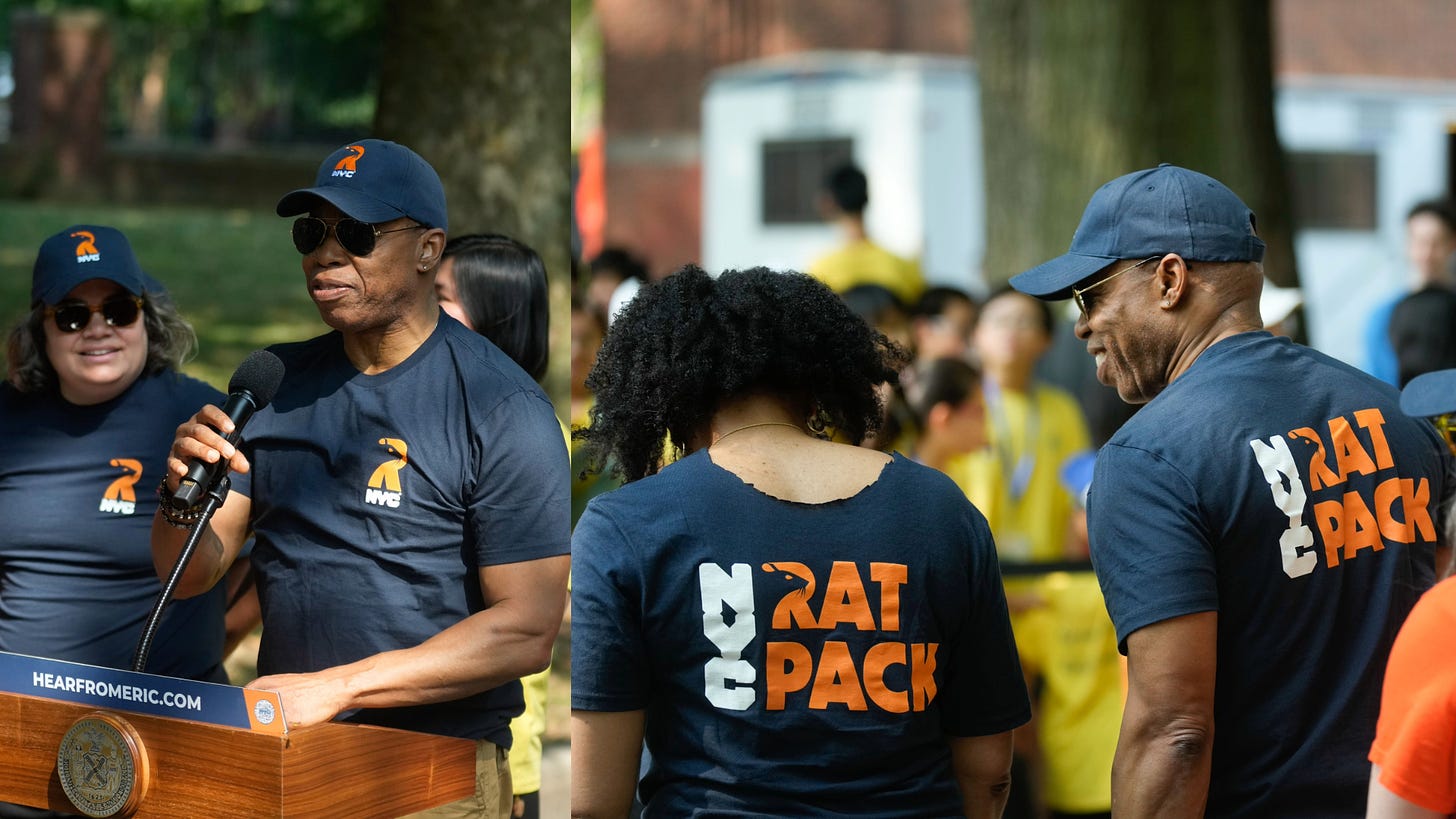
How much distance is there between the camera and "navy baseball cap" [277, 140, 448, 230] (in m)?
2.96

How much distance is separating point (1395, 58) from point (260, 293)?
Answer: 71.6 ft

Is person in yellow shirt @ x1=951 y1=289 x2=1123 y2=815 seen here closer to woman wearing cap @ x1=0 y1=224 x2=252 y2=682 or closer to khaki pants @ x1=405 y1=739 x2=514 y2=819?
khaki pants @ x1=405 y1=739 x2=514 y2=819

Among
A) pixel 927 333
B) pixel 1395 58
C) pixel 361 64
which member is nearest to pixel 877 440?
pixel 927 333

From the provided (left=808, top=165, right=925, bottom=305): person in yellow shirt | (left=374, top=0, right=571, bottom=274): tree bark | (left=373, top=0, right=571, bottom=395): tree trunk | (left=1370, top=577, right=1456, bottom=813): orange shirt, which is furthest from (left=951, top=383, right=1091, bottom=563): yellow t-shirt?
(left=1370, top=577, right=1456, bottom=813): orange shirt

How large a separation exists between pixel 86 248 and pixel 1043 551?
133 inches

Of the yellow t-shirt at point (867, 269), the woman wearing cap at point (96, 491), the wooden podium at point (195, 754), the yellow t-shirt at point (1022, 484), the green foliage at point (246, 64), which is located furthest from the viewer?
the green foliage at point (246, 64)

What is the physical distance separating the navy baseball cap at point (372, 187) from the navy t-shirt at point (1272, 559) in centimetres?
133

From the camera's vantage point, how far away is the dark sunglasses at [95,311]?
3598mm

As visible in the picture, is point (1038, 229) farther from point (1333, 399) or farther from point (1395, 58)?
point (1395, 58)

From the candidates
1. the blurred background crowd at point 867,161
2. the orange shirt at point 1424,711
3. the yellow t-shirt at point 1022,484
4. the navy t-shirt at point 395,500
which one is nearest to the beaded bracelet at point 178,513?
the navy t-shirt at point 395,500

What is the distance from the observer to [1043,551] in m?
5.70

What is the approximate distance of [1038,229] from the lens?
29.3 ft

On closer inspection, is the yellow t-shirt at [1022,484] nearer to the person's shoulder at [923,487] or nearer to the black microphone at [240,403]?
the person's shoulder at [923,487]

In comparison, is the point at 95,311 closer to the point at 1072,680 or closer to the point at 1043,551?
the point at 1072,680
